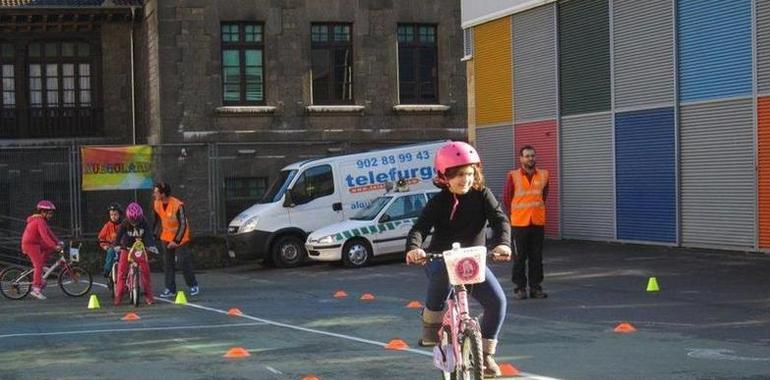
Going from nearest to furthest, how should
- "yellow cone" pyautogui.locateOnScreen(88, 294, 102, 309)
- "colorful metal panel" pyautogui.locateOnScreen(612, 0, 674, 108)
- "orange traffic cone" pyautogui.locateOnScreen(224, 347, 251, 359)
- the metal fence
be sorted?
1. "orange traffic cone" pyautogui.locateOnScreen(224, 347, 251, 359)
2. "yellow cone" pyautogui.locateOnScreen(88, 294, 102, 309)
3. "colorful metal panel" pyautogui.locateOnScreen(612, 0, 674, 108)
4. the metal fence

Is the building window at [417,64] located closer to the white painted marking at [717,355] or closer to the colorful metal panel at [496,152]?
the colorful metal panel at [496,152]

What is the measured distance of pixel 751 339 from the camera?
425 inches

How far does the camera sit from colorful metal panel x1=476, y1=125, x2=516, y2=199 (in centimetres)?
2742

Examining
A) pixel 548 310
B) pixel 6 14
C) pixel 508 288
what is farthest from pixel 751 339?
pixel 6 14

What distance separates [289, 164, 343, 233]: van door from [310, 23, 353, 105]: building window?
8.90m

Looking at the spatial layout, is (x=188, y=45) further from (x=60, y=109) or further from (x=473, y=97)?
(x=473, y=97)

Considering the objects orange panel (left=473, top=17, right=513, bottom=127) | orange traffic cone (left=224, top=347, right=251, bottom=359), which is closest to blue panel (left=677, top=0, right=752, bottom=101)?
orange panel (left=473, top=17, right=513, bottom=127)

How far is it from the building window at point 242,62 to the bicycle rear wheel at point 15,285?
1536cm

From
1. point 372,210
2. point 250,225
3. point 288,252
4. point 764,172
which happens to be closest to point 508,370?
point 764,172

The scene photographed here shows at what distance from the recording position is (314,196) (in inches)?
1005

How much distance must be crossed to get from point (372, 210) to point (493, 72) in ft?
19.6

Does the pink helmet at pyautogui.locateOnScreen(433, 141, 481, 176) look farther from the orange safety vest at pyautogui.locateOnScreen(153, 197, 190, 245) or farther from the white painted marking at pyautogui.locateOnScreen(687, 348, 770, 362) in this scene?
the orange safety vest at pyautogui.locateOnScreen(153, 197, 190, 245)

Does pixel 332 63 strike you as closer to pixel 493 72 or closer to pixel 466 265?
pixel 493 72

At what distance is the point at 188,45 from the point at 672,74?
1604cm
